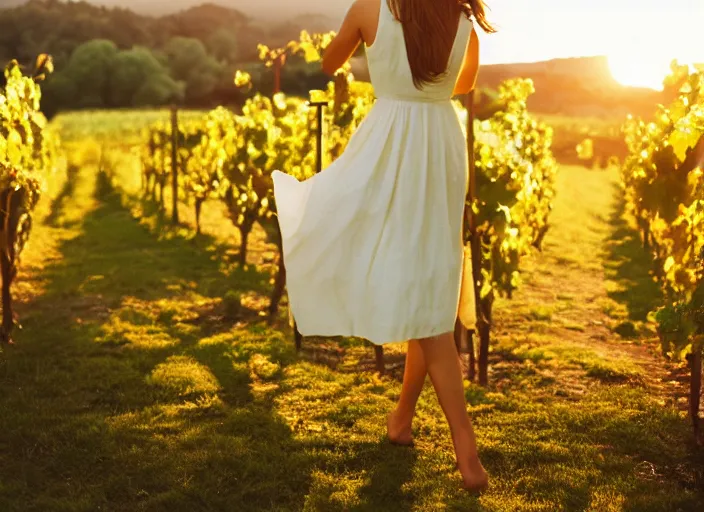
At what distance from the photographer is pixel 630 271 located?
27.9 ft

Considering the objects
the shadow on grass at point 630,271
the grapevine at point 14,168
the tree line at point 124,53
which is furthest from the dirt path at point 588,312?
the tree line at point 124,53

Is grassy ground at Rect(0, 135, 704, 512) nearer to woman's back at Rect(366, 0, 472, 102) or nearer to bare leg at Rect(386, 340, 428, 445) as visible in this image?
bare leg at Rect(386, 340, 428, 445)

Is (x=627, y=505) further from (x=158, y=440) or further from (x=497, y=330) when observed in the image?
(x=497, y=330)

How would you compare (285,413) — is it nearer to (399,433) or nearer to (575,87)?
(399,433)

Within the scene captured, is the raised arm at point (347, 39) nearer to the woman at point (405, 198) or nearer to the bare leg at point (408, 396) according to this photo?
the woman at point (405, 198)

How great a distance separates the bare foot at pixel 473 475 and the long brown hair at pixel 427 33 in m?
1.33

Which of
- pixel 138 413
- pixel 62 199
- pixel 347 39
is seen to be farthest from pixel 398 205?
pixel 62 199

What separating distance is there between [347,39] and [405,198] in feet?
1.94

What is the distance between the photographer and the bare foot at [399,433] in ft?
10.8

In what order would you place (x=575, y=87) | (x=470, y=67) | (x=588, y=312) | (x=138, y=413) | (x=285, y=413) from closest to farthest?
(x=470, y=67)
(x=138, y=413)
(x=285, y=413)
(x=588, y=312)
(x=575, y=87)

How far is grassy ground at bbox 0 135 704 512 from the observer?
9.37 feet

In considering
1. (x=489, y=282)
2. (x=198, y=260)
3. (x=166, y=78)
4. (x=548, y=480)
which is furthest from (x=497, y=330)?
(x=166, y=78)

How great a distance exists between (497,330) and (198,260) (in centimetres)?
379

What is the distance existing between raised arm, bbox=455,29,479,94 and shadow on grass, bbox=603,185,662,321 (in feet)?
13.0
